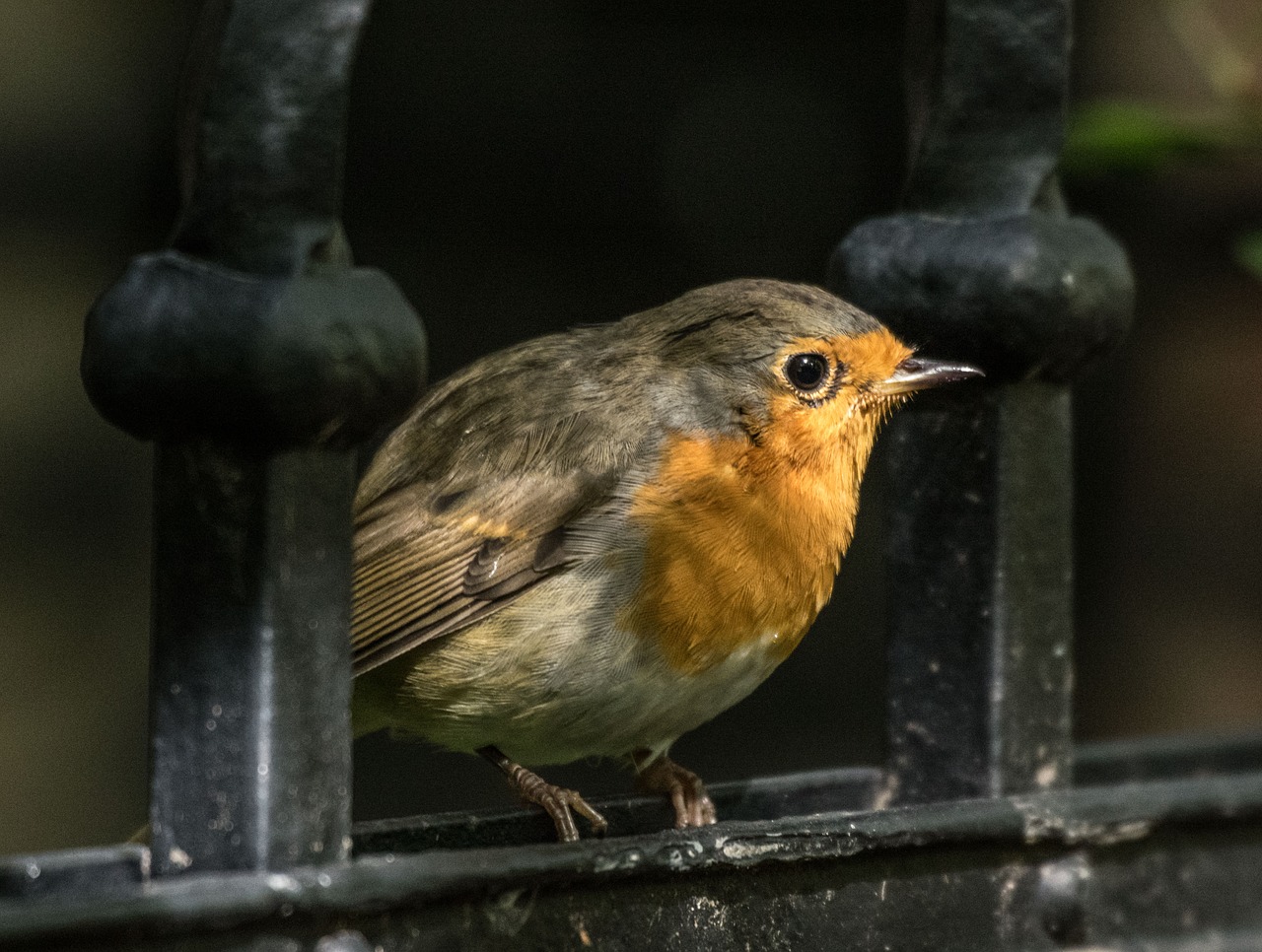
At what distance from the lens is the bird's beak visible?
224cm

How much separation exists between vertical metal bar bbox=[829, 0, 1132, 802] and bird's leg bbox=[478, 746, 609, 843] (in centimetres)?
40

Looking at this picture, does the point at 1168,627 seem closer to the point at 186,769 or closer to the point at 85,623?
the point at 85,623

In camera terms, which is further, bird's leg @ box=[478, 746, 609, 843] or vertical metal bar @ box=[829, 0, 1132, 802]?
bird's leg @ box=[478, 746, 609, 843]

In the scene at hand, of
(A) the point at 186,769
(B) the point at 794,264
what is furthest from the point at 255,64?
(B) the point at 794,264

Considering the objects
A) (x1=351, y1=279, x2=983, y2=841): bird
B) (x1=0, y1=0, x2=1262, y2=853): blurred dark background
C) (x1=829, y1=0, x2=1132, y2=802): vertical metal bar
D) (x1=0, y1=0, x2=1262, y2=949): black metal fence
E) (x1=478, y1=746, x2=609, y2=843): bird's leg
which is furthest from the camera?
(x1=0, y1=0, x2=1262, y2=853): blurred dark background

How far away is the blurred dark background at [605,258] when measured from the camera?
15.4 ft

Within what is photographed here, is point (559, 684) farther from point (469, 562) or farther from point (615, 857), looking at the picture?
point (615, 857)

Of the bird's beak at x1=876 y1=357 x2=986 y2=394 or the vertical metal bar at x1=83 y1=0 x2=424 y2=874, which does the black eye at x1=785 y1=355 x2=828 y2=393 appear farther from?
the vertical metal bar at x1=83 y1=0 x2=424 y2=874

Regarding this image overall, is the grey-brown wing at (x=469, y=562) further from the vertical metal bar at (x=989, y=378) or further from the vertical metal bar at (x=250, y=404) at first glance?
the vertical metal bar at (x=250, y=404)

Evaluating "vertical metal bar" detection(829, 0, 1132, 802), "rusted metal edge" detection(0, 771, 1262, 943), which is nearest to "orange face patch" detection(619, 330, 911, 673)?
"vertical metal bar" detection(829, 0, 1132, 802)

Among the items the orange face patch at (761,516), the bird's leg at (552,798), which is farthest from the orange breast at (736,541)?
the bird's leg at (552,798)

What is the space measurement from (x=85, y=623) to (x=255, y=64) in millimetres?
3566

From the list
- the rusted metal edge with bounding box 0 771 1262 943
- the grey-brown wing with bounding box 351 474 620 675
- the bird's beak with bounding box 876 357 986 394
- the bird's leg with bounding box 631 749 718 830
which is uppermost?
the bird's beak with bounding box 876 357 986 394

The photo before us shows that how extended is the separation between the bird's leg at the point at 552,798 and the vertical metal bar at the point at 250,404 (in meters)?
0.56
